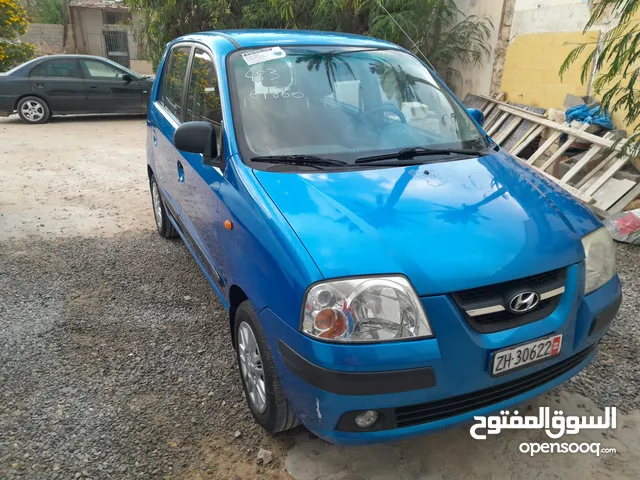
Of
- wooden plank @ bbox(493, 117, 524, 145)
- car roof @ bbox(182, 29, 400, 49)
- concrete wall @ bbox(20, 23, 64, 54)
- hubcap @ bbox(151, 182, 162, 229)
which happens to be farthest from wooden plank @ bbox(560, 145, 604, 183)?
concrete wall @ bbox(20, 23, 64, 54)

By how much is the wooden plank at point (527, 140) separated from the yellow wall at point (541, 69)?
1.78 feet

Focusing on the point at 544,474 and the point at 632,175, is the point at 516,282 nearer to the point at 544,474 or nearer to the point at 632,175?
the point at 544,474

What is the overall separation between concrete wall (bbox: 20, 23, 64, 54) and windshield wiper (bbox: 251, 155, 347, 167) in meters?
22.8

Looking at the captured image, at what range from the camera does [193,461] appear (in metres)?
2.25

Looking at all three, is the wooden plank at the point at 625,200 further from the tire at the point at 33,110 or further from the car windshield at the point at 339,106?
the tire at the point at 33,110

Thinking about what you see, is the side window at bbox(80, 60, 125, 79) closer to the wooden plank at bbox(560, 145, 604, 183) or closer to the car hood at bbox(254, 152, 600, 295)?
the wooden plank at bbox(560, 145, 604, 183)

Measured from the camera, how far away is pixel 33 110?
10625 mm

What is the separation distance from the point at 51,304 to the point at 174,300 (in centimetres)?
84

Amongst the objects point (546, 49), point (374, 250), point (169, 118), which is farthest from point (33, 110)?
point (374, 250)

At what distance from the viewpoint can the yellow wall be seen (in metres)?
6.40

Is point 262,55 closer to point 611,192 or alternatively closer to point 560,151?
point 611,192

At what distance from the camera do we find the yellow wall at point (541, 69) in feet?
21.0

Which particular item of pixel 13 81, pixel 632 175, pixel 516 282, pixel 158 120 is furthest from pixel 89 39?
pixel 516 282

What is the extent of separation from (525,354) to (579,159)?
4.40 metres
